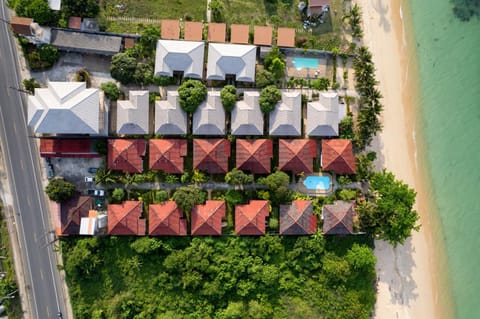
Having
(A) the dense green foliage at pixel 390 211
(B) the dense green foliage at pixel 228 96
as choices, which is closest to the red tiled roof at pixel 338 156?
(A) the dense green foliage at pixel 390 211

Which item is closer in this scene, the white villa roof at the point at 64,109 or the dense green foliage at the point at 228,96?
the white villa roof at the point at 64,109

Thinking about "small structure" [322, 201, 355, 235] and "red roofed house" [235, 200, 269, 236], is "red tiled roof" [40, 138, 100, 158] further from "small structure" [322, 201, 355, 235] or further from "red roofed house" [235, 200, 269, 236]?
"small structure" [322, 201, 355, 235]

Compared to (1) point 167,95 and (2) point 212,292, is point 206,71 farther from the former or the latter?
(2) point 212,292

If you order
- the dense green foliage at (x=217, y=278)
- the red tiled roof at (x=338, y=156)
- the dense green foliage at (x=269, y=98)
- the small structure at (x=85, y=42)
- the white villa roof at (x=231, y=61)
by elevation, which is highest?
the small structure at (x=85, y=42)

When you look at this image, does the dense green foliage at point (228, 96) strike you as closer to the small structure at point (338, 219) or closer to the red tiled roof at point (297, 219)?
the red tiled roof at point (297, 219)

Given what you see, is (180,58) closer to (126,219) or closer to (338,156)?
(126,219)

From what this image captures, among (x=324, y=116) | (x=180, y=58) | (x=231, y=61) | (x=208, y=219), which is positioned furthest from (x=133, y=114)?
(x=324, y=116)
